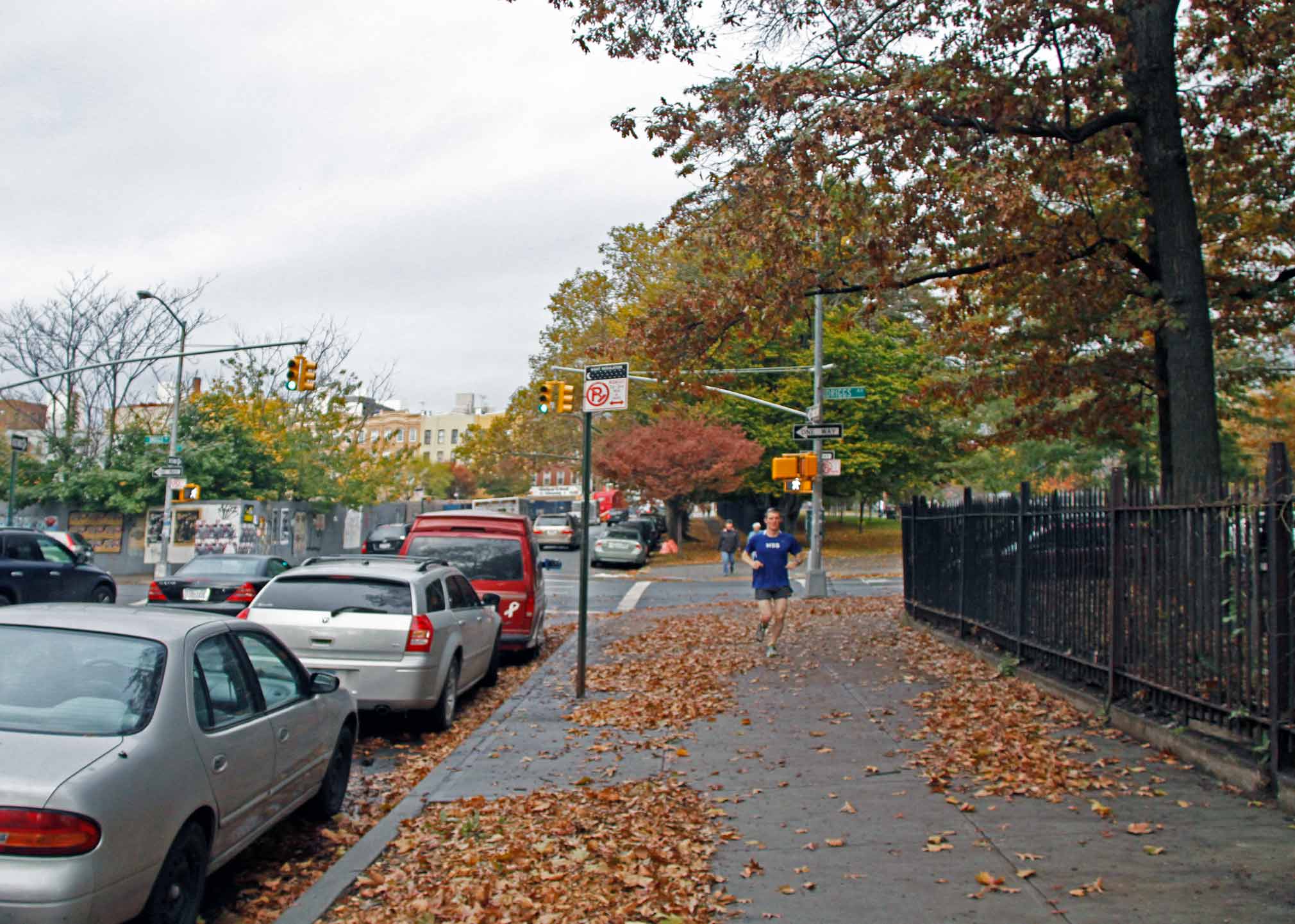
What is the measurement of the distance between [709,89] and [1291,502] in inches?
319

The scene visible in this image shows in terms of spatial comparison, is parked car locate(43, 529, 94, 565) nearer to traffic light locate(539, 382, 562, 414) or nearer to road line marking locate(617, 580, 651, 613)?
road line marking locate(617, 580, 651, 613)

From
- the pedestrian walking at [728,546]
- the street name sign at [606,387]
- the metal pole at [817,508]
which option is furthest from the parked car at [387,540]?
the street name sign at [606,387]

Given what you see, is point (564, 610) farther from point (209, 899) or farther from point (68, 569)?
point (209, 899)

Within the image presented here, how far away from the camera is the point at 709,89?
487 inches

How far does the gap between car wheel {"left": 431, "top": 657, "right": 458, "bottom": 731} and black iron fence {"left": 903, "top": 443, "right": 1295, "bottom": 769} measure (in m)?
5.26

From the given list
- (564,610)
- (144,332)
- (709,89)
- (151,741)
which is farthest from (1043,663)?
(144,332)

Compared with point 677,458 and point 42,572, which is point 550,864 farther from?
point 677,458

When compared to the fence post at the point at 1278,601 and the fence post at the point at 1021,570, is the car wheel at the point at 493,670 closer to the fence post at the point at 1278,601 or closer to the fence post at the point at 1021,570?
the fence post at the point at 1021,570

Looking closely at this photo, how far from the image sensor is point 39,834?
3.91 metres

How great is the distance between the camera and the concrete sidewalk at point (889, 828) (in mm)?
4984

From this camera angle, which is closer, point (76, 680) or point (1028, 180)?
point (76, 680)

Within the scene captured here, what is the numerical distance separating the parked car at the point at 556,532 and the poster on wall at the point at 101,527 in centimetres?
1760

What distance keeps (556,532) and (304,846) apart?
4387cm

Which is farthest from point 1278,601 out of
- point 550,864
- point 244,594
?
point 244,594
